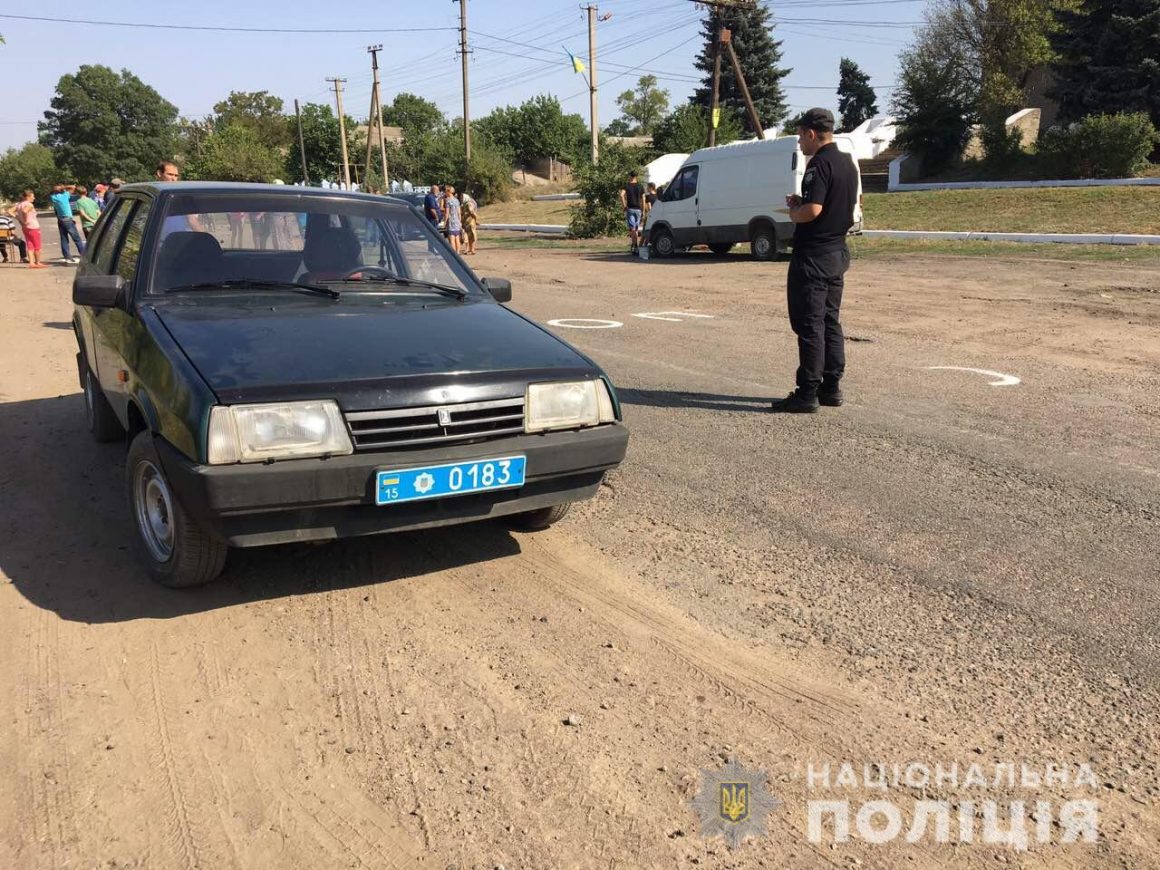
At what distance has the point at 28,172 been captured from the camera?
106500mm

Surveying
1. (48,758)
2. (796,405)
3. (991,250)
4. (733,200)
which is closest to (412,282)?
(48,758)

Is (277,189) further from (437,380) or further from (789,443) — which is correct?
(789,443)

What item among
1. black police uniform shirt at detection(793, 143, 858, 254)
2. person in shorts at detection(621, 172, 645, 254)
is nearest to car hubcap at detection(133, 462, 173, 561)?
black police uniform shirt at detection(793, 143, 858, 254)

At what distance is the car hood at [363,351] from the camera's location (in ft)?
10.1

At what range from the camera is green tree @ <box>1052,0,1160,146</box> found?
29.3 meters

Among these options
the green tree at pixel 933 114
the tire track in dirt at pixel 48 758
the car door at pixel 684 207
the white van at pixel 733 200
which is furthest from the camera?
the green tree at pixel 933 114

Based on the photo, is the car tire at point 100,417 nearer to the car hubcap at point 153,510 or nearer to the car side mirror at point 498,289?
the car hubcap at point 153,510

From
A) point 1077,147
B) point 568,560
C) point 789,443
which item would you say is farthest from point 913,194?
point 568,560

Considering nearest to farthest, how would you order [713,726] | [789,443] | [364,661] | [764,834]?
[764,834] → [713,726] → [364,661] → [789,443]

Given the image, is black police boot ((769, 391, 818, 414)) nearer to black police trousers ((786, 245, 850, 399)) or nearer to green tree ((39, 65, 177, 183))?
black police trousers ((786, 245, 850, 399))

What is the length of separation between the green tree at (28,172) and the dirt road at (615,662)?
116 metres

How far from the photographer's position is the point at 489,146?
5219 centimetres

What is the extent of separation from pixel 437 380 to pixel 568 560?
3.47 feet
